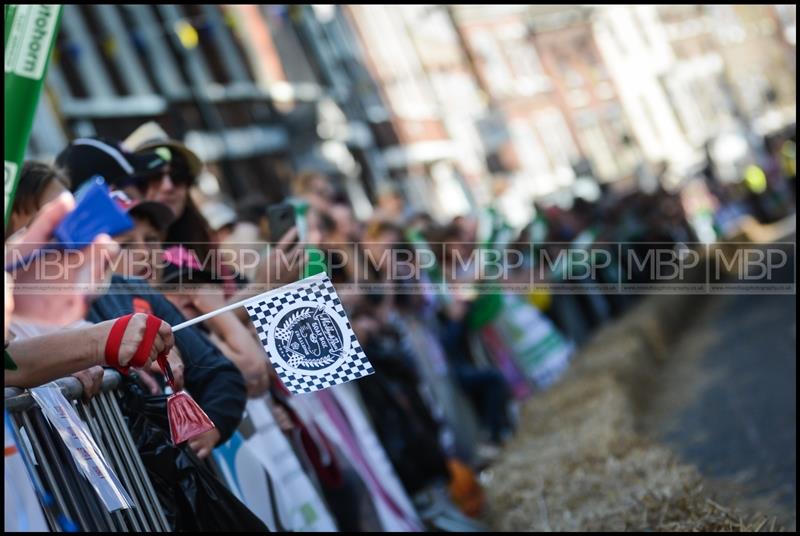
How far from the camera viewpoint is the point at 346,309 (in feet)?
22.6

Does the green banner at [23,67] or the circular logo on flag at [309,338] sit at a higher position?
the green banner at [23,67]

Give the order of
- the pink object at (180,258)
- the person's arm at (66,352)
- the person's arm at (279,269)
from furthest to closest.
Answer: the pink object at (180,258), the person's arm at (279,269), the person's arm at (66,352)

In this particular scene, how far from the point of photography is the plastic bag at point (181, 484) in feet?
11.7

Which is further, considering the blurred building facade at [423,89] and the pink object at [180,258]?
the blurred building facade at [423,89]

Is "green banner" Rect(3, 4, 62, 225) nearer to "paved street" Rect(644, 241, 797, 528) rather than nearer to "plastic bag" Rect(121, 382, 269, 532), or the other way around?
"plastic bag" Rect(121, 382, 269, 532)

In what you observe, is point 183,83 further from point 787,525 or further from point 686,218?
point 787,525

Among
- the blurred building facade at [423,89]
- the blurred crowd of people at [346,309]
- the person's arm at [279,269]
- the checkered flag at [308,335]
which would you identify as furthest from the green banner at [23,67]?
the blurred building facade at [423,89]

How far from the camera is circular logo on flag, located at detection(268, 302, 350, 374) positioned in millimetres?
3232

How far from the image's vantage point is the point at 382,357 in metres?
7.81

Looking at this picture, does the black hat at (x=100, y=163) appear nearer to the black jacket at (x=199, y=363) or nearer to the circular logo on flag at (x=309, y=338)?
the black jacket at (x=199, y=363)

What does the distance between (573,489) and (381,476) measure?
123 centimetres

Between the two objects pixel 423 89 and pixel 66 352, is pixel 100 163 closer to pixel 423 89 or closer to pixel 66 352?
pixel 66 352

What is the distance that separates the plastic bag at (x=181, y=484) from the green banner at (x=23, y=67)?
0.67 m

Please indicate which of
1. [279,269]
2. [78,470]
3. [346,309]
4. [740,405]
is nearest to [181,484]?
[78,470]
